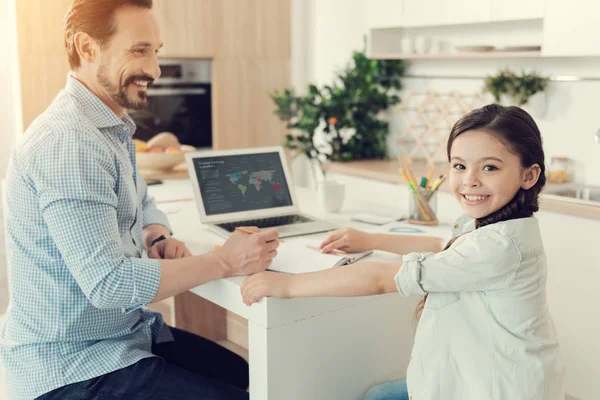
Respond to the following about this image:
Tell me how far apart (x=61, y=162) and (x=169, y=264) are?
31cm

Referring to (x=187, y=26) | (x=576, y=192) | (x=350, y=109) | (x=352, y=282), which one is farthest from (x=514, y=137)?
(x=187, y=26)

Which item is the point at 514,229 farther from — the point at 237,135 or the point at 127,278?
the point at 237,135

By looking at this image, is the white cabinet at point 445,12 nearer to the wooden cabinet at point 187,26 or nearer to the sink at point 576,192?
the sink at point 576,192

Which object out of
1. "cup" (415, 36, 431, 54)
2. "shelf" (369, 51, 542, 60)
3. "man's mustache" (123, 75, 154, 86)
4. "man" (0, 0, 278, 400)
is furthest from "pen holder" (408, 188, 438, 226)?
"cup" (415, 36, 431, 54)

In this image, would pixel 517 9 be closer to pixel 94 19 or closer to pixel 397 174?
pixel 397 174

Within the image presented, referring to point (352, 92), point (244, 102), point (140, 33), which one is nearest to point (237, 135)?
point (244, 102)

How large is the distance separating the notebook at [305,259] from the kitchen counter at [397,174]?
137cm

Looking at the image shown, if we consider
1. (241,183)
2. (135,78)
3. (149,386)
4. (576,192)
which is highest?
(135,78)

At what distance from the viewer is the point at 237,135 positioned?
4383 millimetres

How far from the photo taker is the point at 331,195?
229 cm

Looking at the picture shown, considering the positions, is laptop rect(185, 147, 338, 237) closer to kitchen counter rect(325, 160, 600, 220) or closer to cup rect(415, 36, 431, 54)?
kitchen counter rect(325, 160, 600, 220)

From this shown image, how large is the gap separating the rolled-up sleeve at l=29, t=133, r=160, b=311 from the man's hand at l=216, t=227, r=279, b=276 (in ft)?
0.56

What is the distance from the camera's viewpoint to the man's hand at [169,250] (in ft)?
5.79

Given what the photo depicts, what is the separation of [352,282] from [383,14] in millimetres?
3025
